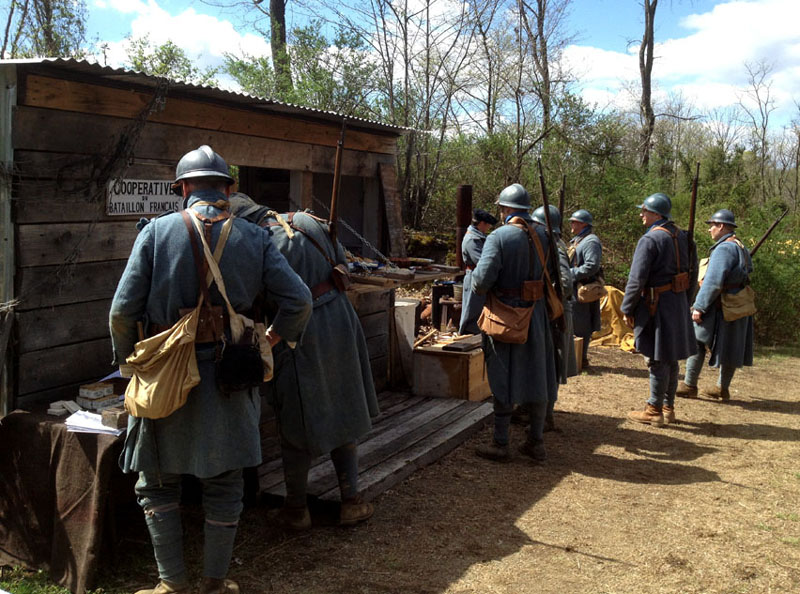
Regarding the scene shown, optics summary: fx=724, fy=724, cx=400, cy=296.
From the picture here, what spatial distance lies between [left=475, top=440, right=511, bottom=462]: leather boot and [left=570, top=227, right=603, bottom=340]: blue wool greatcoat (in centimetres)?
282

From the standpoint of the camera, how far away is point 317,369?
414 centimetres

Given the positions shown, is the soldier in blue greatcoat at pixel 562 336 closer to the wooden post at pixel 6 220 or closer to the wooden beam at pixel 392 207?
the wooden beam at pixel 392 207

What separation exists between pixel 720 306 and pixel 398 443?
4.12 m

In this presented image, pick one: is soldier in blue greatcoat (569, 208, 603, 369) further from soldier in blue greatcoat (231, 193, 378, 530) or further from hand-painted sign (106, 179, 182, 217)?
hand-painted sign (106, 179, 182, 217)

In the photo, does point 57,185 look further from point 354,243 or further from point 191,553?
point 354,243

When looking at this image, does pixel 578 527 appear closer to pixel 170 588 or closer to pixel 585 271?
pixel 170 588

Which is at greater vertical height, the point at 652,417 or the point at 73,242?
the point at 73,242

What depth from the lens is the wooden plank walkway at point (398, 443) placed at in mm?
4777

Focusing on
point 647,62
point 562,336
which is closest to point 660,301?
point 562,336

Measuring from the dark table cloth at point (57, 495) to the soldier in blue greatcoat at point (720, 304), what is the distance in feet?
20.0

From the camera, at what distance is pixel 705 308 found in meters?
7.75

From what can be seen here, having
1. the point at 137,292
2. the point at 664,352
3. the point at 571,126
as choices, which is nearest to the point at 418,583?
the point at 137,292

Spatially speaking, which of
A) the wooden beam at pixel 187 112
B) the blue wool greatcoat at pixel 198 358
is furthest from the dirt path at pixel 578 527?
the wooden beam at pixel 187 112

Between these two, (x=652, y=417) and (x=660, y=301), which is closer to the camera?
(x=660, y=301)
